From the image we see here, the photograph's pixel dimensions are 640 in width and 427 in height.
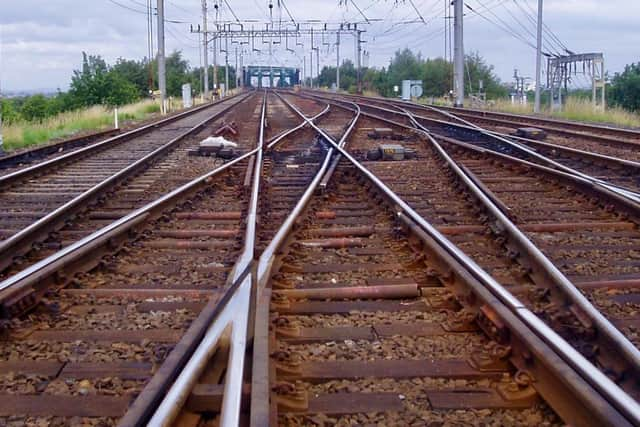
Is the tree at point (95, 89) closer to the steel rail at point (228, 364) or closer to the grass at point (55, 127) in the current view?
the grass at point (55, 127)

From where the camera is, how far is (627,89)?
42.3 m

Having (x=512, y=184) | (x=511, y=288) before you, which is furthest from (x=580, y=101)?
(x=511, y=288)

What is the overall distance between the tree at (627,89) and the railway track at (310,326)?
37.5 metres

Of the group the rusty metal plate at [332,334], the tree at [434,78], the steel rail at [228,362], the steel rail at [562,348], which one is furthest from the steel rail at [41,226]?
the tree at [434,78]

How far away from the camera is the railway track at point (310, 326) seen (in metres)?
3.08

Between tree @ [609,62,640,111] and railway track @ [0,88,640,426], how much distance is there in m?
37.5

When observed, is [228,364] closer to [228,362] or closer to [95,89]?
[228,362]

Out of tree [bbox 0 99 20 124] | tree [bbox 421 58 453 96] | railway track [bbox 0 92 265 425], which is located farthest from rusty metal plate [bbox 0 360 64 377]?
tree [bbox 421 58 453 96]

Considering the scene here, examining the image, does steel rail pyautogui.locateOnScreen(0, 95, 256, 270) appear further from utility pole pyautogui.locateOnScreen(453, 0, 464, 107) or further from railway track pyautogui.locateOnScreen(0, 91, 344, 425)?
utility pole pyautogui.locateOnScreen(453, 0, 464, 107)

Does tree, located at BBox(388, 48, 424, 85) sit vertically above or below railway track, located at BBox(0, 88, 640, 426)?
above

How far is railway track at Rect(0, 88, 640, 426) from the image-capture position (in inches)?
121

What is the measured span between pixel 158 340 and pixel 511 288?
2181 millimetres

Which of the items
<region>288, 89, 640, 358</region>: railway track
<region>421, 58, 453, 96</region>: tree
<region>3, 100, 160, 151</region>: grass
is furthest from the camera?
<region>421, 58, 453, 96</region>: tree

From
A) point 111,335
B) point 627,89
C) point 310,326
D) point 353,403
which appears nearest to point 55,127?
point 111,335
